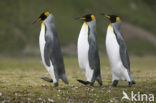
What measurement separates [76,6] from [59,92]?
484 ft

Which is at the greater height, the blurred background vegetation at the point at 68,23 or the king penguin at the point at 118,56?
the blurred background vegetation at the point at 68,23

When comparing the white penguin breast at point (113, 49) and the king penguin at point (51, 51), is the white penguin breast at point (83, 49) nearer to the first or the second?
the king penguin at point (51, 51)

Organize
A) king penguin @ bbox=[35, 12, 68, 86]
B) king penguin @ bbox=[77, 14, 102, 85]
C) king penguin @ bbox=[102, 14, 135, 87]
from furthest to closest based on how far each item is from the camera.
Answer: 1. king penguin @ bbox=[102, 14, 135, 87]
2. king penguin @ bbox=[77, 14, 102, 85]
3. king penguin @ bbox=[35, 12, 68, 86]

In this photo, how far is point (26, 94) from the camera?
1266cm

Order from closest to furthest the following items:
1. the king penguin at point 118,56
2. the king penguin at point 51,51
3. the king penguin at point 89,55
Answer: the king penguin at point 51,51 → the king penguin at point 89,55 → the king penguin at point 118,56

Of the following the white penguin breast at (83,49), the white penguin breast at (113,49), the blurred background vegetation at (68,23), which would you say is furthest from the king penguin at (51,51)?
the blurred background vegetation at (68,23)

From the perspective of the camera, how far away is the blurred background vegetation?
12244 centimetres

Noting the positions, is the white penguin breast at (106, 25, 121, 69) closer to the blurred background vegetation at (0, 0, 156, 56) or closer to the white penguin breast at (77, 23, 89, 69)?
the white penguin breast at (77, 23, 89, 69)

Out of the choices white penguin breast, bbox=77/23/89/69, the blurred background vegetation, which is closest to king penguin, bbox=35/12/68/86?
white penguin breast, bbox=77/23/89/69

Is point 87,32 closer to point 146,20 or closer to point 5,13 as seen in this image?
point 5,13

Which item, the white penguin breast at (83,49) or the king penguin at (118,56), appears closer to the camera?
the white penguin breast at (83,49)

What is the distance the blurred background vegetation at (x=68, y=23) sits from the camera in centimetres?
12244

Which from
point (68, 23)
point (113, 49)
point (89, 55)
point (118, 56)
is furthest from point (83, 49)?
point (68, 23)

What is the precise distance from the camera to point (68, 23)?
140 metres
